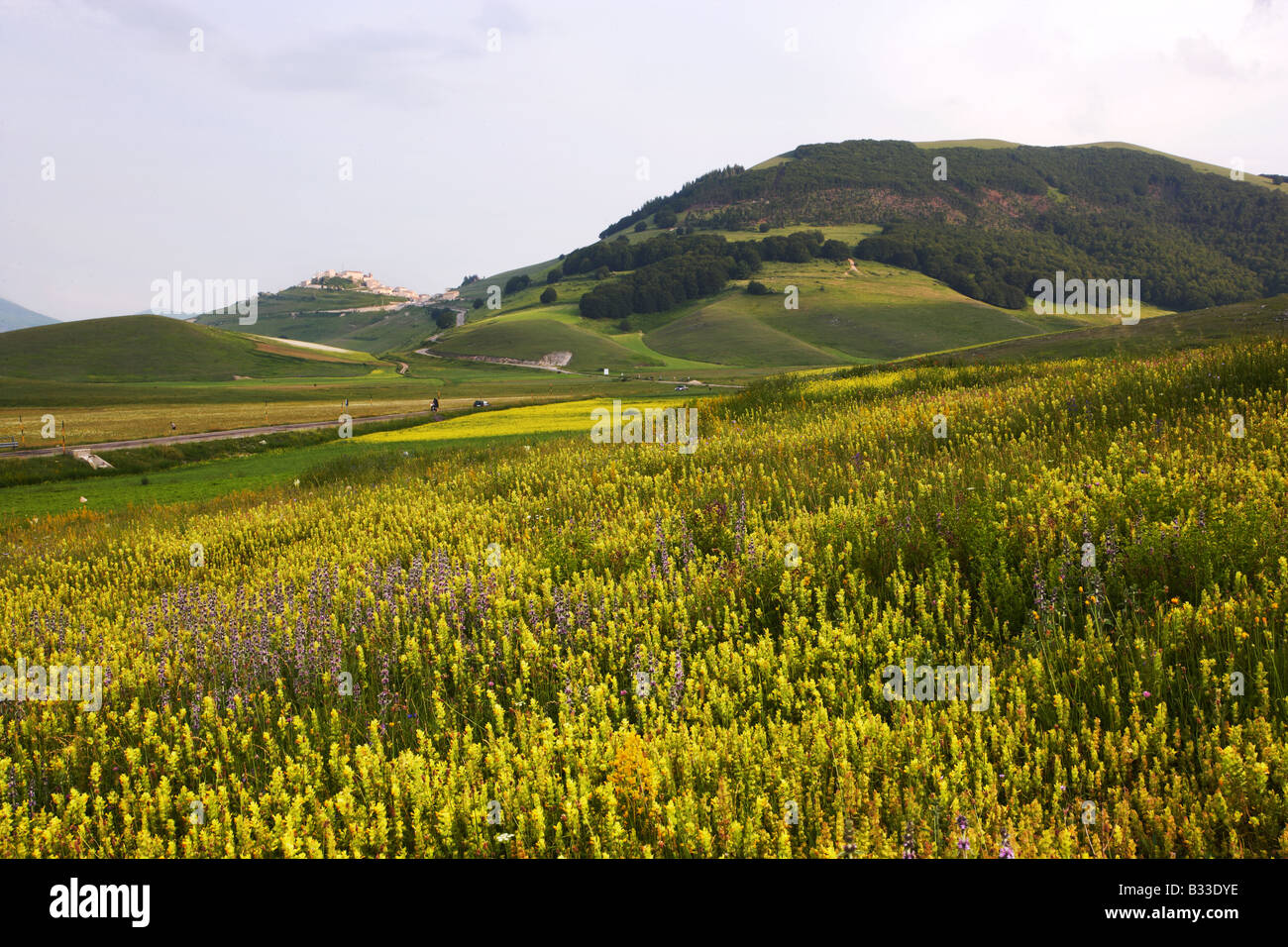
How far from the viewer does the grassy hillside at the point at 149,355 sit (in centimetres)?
12825

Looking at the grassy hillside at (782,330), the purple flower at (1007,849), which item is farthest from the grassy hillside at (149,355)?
the purple flower at (1007,849)

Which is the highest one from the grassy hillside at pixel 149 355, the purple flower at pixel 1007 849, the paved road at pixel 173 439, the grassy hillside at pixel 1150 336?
the grassy hillside at pixel 149 355

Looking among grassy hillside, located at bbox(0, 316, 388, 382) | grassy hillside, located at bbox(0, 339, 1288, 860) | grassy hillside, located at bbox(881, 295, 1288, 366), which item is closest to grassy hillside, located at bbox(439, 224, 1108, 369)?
grassy hillside, located at bbox(0, 316, 388, 382)

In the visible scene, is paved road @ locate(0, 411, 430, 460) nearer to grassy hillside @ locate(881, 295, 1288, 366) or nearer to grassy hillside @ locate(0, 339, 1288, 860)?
grassy hillside @ locate(0, 339, 1288, 860)

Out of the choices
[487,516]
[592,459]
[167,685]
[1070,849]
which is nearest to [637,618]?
[1070,849]

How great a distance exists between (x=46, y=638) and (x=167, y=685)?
109 inches

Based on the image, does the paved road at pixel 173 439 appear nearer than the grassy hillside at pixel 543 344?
Yes

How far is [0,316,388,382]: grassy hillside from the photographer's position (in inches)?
5049

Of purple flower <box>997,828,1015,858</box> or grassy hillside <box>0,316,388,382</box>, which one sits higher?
grassy hillside <box>0,316,388,382</box>

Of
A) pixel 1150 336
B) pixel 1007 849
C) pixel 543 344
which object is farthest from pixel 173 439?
pixel 543 344

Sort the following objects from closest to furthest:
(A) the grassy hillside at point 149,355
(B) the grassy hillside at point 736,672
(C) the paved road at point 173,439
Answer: (B) the grassy hillside at point 736,672 → (C) the paved road at point 173,439 → (A) the grassy hillside at point 149,355

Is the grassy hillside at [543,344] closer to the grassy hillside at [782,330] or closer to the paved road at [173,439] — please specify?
the grassy hillside at [782,330]

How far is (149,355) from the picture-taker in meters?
140

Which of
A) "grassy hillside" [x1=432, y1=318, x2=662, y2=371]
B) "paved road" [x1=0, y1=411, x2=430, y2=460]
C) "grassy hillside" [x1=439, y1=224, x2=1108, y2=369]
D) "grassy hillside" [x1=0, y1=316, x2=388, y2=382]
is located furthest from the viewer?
"grassy hillside" [x1=432, y1=318, x2=662, y2=371]
